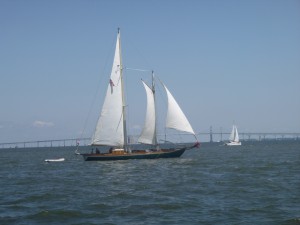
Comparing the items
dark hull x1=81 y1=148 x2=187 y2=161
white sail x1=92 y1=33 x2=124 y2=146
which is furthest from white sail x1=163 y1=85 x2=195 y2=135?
white sail x1=92 y1=33 x2=124 y2=146

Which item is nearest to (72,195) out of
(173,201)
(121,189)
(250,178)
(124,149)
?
(121,189)

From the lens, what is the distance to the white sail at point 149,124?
229 feet

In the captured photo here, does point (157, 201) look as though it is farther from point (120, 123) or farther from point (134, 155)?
point (120, 123)

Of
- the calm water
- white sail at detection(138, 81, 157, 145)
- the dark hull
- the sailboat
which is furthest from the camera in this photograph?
white sail at detection(138, 81, 157, 145)

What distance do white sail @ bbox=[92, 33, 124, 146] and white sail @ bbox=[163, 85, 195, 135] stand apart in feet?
24.0

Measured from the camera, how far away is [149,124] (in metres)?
69.7

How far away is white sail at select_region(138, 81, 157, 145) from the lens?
69.8 meters

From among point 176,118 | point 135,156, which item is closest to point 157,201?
point 135,156

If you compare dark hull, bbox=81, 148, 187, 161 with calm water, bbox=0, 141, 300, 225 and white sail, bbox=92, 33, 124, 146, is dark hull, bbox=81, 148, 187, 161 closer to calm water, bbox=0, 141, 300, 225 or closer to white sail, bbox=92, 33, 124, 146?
white sail, bbox=92, 33, 124, 146

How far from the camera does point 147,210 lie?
82.6ft

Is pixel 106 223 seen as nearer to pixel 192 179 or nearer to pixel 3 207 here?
pixel 3 207

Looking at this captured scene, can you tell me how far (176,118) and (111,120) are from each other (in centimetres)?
985

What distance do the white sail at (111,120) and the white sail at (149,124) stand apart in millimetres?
3395

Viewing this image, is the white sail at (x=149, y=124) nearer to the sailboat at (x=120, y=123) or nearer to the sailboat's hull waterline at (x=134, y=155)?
the sailboat at (x=120, y=123)
